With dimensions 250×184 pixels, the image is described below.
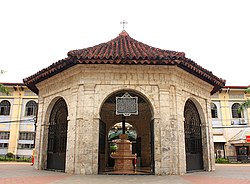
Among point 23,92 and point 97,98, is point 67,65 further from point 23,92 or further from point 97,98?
point 23,92

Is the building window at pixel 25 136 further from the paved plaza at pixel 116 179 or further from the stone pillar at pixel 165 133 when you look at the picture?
the stone pillar at pixel 165 133

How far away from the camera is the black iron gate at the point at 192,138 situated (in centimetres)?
1154

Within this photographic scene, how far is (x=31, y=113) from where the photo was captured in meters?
32.2

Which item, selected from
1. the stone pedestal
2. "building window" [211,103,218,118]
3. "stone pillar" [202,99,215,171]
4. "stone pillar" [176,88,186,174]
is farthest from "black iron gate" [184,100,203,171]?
"building window" [211,103,218,118]

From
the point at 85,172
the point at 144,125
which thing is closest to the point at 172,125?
the point at 85,172

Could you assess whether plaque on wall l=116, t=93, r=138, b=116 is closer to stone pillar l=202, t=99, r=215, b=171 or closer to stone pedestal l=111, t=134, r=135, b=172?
stone pedestal l=111, t=134, r=135, b=172

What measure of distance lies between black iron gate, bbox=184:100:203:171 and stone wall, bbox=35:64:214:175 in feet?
Answer: 4.12

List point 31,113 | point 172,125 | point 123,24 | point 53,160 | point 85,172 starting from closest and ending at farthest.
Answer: point 85,172, point 172,125, point 53,160, point 123,24, point 31,113

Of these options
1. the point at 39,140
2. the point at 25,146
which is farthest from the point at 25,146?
the point at 39,140

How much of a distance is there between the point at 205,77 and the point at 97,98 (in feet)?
17.7

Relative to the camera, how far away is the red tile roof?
9.87 meters

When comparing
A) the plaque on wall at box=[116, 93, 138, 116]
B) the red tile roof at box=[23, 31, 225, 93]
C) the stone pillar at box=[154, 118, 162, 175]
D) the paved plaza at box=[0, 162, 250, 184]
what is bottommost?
the paved plaza at box=[0, 162, 250, 184]

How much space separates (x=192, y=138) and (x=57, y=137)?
6668 mm

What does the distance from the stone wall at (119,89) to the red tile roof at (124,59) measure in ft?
1.53
